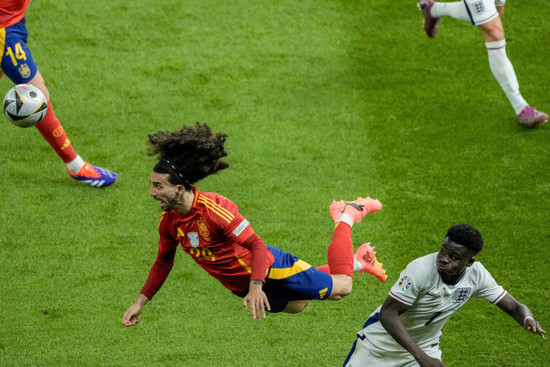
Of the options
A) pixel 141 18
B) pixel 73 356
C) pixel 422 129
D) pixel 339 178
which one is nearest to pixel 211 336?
pixel 73 356

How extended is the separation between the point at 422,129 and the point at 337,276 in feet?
10.3

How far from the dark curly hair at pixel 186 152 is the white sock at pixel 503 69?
406 centimetres

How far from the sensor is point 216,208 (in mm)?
4992

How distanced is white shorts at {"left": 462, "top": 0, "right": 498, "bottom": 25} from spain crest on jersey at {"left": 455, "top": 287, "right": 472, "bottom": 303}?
3.98 metres

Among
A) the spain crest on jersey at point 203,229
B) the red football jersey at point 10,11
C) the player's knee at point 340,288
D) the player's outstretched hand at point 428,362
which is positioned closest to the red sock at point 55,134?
the red football jersey at point 10,11

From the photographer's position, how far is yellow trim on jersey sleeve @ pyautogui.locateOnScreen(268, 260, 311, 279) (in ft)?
17.5

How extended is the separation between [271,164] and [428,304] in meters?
3.43

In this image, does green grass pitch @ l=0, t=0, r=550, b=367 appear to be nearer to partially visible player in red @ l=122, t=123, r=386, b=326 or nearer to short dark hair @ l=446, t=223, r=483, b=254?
partially visible player in red @ l=122, t=123, r=386, b=326

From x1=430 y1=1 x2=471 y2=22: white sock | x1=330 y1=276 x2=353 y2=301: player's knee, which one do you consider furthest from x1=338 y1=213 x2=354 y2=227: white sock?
x1=430 y1=1 x2=471 y2=22: white sock

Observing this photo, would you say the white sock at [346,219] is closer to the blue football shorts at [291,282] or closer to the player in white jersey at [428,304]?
the blue football shorts at [291,282]

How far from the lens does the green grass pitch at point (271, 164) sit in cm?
612

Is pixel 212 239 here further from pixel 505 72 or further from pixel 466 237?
pixel 505 72

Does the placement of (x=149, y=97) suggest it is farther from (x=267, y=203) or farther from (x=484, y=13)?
(x=484, y=13)

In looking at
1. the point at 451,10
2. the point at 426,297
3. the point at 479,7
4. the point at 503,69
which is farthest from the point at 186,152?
the point at 451,10
